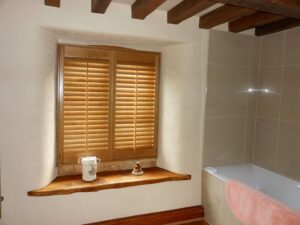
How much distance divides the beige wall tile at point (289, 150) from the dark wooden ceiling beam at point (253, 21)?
917 millimetres

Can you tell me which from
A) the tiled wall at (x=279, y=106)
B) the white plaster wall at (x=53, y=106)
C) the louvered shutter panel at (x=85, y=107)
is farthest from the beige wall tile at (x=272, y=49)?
the louvered shutter panel at (x=85, y=107)

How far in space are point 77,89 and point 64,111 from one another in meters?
0.22

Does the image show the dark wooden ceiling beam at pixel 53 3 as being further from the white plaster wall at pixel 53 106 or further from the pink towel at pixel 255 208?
the pink towel at pixel 255 208

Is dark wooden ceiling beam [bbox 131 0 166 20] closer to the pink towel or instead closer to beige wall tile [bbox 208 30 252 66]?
beige wall tile [bbox 208 30 252 66]

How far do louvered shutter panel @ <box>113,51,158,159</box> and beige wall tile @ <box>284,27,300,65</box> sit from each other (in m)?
1.19

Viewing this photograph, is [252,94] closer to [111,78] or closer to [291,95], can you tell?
[291,95]

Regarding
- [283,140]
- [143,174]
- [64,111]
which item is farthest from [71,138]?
[283,140]

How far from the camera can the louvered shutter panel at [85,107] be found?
6.95ft

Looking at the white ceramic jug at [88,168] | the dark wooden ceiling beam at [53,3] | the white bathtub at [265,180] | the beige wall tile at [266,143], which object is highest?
the dark wooden ceiling beam at [53,3]

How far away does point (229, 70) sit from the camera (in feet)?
7.84

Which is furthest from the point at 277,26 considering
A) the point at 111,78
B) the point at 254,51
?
the point at 111,78

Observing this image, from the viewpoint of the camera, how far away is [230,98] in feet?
7.96

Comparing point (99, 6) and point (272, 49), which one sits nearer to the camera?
point (99, 6)

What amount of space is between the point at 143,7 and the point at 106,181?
4.65 ft
